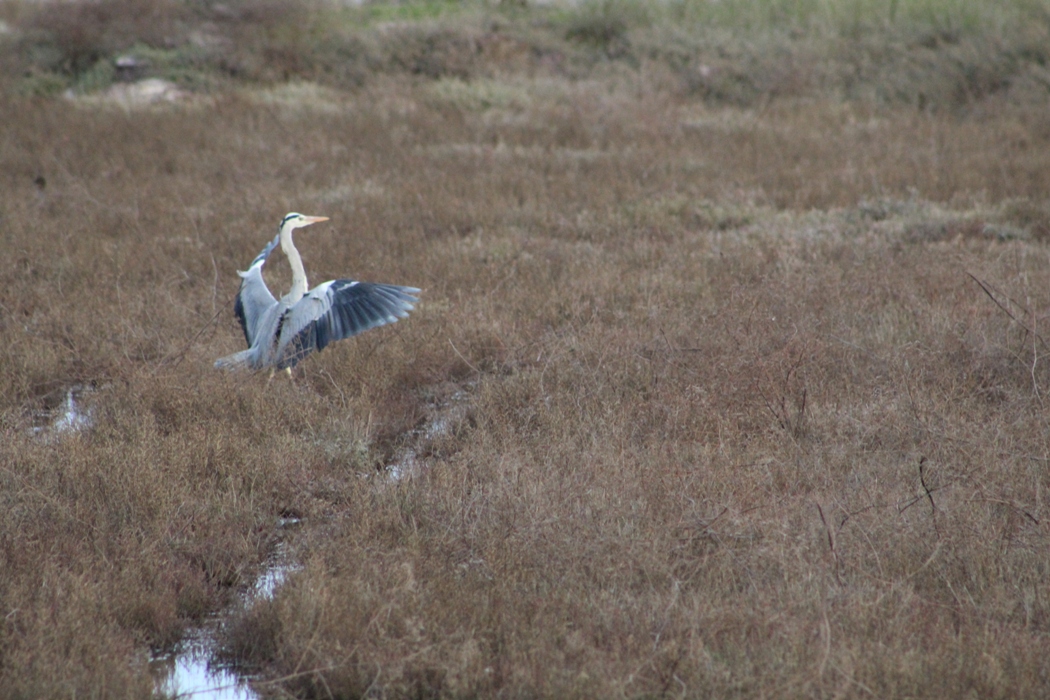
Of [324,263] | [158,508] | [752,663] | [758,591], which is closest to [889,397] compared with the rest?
[758,591]

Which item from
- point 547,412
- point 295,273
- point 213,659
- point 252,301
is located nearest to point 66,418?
point 252,301

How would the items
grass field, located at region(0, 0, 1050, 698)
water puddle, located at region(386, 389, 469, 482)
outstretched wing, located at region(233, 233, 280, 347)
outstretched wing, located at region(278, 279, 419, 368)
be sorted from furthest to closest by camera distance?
outstretched wing, located at region(233, 233, 280, 347) → outstretched wing, located at region(278, 279, 419, 368) → water puddle, located at region(386, 389, 469, 482) → grass field, located at region(0, 0, 1050, 698)

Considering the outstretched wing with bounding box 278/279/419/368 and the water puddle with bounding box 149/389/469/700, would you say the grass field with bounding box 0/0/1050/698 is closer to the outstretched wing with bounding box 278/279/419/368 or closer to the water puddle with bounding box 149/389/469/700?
the water puddle with bounding box 149/389/469/700

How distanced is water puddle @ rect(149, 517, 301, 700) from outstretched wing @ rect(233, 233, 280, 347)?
2144mm

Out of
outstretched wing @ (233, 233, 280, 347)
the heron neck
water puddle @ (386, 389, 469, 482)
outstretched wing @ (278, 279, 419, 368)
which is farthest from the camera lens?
outstretched wing @ (233, 233, 280, 347)

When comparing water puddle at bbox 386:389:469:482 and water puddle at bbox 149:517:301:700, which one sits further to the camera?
water puddle at bbox 386:389:469:482

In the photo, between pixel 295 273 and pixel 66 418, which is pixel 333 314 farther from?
pixel 66 418

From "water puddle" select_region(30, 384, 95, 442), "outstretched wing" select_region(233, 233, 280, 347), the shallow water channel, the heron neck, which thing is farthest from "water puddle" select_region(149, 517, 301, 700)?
"outstretched wing" select_region(233, 233, 280, 347)

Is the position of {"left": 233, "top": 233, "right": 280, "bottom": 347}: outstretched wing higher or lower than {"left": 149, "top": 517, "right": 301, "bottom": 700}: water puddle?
higher

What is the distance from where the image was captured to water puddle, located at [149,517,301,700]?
3.24 meters

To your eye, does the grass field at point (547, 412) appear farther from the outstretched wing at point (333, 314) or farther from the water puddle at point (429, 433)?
the outstretched wing at point (333, 314)

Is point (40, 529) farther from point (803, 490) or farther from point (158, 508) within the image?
point (803, 490)

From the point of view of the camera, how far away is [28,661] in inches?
119

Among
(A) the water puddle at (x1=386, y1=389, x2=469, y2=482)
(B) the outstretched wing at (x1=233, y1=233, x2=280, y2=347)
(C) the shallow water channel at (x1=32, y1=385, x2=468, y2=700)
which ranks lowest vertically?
(A) the water puddle at (x1=386, y1=389, x2=469, y2=482)
